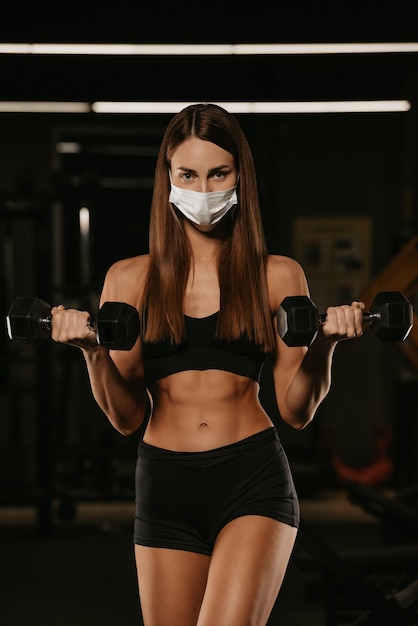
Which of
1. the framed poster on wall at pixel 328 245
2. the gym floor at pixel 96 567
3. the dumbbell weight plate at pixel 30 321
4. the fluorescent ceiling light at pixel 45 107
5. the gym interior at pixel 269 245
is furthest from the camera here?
the framed poster on wall at pixel 328 245

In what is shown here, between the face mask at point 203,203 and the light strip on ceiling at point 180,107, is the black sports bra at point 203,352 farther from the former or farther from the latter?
the light strip on ceiling at point 180,107

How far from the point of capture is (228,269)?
1.97 metres

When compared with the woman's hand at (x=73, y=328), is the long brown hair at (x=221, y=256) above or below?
above

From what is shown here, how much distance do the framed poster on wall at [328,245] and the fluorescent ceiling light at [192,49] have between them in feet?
7.30

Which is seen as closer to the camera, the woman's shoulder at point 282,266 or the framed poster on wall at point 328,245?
the woman's shoulder at point 282,266

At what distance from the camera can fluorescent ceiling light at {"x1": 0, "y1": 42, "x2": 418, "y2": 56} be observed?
18.9 feet

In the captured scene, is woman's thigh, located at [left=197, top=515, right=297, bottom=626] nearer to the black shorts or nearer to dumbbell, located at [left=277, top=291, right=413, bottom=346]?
the black shorts

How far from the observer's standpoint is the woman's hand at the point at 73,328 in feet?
5.90

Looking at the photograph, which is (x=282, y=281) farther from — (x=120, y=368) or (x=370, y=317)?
(x=120, y=368)

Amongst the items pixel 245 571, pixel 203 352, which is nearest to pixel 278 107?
pixel 203 352

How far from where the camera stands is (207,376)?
1.94 meters

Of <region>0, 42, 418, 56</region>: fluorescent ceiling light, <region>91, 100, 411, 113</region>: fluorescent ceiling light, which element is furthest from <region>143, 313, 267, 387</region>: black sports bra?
<region>91, 100, 411, 113</region>: fluorescent ceiling light

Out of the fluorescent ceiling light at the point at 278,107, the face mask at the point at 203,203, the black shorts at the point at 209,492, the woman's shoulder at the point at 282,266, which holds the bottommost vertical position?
the black shorts at the point at 209,492

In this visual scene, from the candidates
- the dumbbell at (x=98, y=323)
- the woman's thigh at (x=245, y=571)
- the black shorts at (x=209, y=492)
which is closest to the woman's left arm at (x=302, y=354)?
the black shorts at (x=209, y=492)
